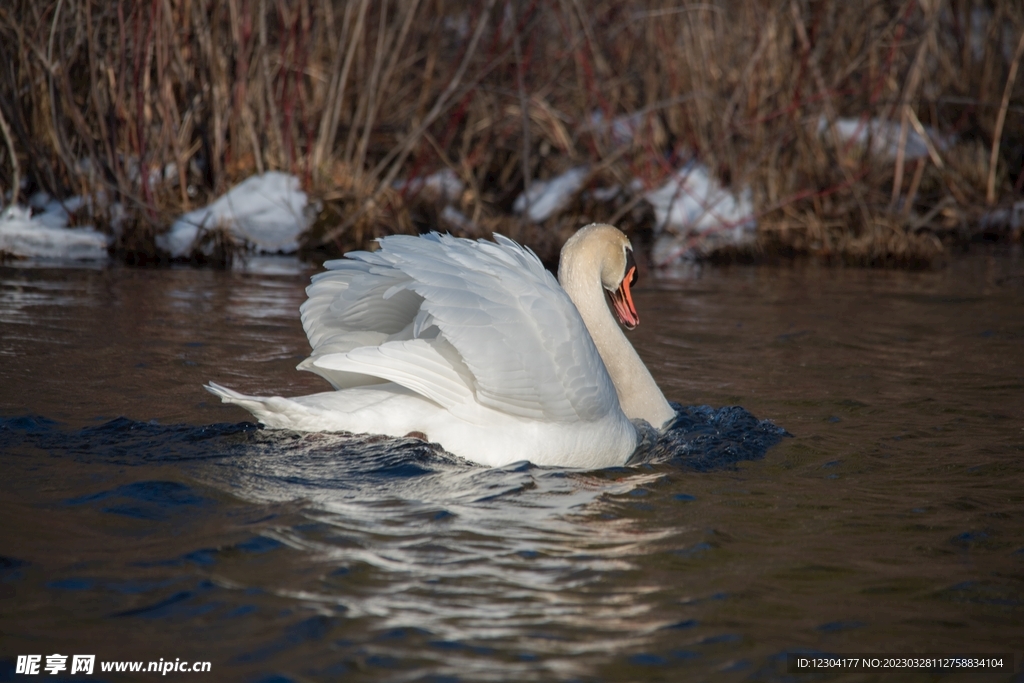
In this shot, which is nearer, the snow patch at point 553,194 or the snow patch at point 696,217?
the snow patch at point 696,217

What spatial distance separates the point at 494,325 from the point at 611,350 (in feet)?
3.89

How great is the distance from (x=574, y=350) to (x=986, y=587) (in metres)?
1.54

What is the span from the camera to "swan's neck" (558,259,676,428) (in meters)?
4.81

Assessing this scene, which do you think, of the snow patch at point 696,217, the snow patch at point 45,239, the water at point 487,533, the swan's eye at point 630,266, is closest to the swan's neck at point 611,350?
the swan's eye at point 630,266

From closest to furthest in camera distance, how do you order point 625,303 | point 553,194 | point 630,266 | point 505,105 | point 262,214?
point 630,266 < point 625,303 < point 262,214 < point 553,194 < point 505,105

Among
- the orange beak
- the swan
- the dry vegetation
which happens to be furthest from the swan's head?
the dry vegetation

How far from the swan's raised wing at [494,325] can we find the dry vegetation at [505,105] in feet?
17.2

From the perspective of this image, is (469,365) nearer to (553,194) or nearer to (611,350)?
(611,350)

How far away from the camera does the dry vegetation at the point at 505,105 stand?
9.16 m

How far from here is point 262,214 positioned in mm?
9859

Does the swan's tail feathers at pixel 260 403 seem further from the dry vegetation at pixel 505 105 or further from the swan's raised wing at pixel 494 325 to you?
the dry vegetation at pixel 505 105

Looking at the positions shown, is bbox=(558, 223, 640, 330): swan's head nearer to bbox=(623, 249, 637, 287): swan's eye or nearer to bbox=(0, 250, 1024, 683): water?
bbox=(623, 249, 637, 287): swan's eye

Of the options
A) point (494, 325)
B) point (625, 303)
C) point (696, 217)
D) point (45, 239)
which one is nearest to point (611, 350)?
point (625, 303)

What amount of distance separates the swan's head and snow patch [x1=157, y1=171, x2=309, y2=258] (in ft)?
17.2
